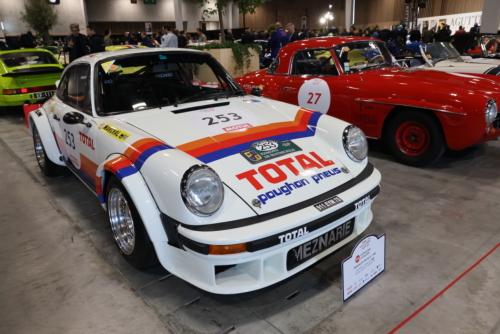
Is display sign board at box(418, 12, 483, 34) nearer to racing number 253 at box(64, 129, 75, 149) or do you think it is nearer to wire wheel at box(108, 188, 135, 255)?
racing number 253 at box(64, 129, 75, 149)

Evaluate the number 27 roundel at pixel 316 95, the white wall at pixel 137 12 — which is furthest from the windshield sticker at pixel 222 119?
the white wall at pixel 137 12

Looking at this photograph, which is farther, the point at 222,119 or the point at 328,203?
the point at 222,119

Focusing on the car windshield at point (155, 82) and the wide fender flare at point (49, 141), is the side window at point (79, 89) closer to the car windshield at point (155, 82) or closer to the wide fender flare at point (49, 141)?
the car windshield at point (155, 82)

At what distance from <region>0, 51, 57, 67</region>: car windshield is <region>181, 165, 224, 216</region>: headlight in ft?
23.4

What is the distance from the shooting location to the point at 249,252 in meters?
1.76

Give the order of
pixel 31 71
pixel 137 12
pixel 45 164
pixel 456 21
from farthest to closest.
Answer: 1. pixel 137 12
2. pixel 456 21
3. pixel 31 71
4. pixel 45 164

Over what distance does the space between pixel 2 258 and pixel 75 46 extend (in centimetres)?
576

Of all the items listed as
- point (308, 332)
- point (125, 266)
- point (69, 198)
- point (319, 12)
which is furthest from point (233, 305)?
point (319, 12)

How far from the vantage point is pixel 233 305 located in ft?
6.79

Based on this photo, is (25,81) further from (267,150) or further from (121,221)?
(267,150)

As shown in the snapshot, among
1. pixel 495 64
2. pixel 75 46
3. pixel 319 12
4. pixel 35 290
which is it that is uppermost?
pixel 319 12

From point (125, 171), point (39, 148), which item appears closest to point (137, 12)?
point (39, 148)

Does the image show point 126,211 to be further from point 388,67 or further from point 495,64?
point 495,64

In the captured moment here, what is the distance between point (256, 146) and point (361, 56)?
2993 mm
